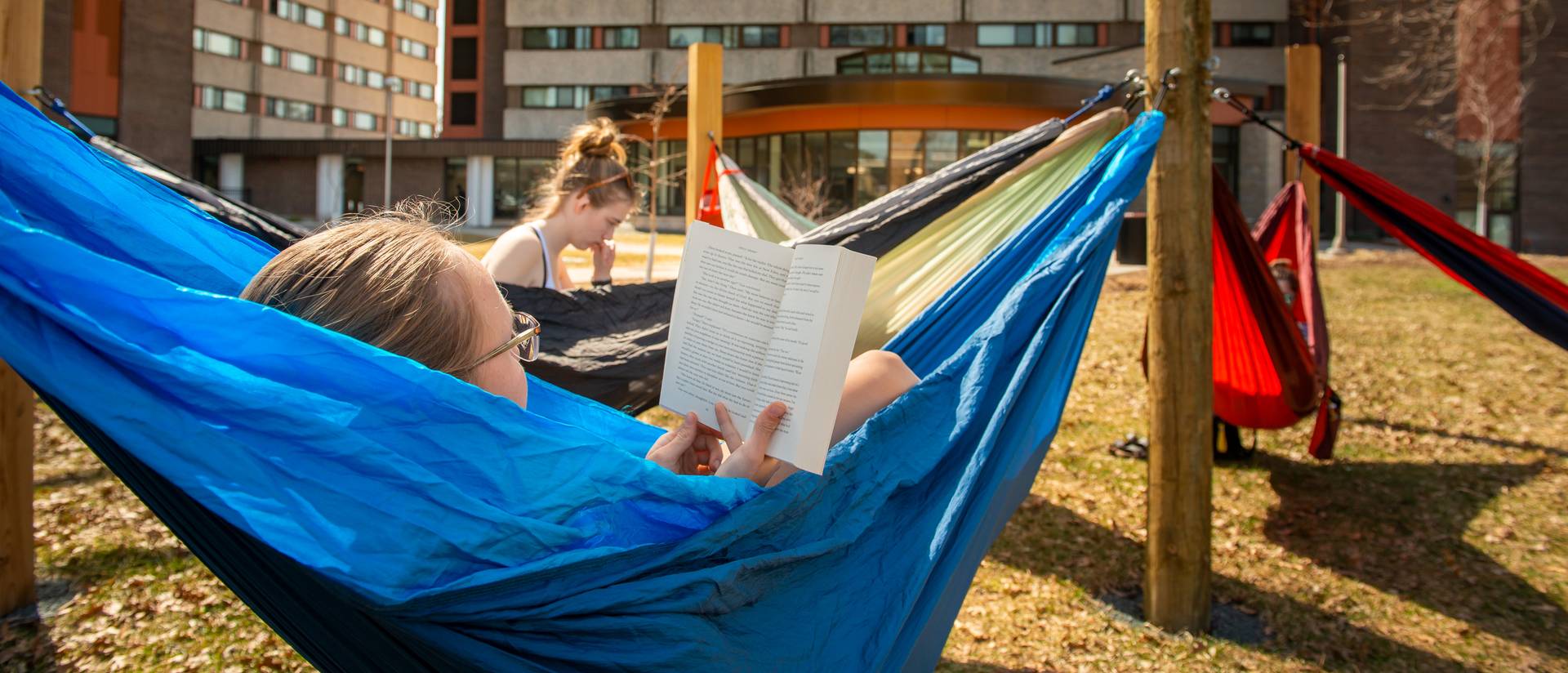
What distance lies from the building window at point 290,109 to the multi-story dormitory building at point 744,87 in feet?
0.18

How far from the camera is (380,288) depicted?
120 centimetres

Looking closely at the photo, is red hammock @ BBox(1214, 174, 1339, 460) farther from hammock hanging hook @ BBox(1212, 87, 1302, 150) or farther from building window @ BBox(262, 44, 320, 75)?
building window @ BBox(262, 44, 320, 75)

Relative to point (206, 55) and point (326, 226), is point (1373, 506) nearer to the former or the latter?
point (326, 226)

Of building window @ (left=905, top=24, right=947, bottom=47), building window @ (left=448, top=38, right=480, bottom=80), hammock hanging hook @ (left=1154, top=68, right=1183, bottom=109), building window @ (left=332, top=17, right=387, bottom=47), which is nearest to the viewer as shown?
hammock hanging hook @ (left=1154, top=68, right=1183, bottom=109)

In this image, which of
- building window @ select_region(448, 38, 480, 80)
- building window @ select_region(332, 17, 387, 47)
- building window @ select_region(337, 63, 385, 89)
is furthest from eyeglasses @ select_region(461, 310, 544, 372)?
building window @ select_region(332, 17, 387, 47)

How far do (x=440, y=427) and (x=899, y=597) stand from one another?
743 mm

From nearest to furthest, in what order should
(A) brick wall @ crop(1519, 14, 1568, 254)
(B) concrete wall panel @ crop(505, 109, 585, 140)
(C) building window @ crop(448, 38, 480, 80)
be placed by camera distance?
(A) brick wall @ crop(1519, 14, 1568, 254)
(B) concrete wall panel @ crop(505, 109, 585, 140)
(C) building window @ crop(448, 38, 480, 80)

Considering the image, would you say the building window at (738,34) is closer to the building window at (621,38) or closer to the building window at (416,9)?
the building window at (621,38)

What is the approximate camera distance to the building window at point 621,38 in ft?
90.4

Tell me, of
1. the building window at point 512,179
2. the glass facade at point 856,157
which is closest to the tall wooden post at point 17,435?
the glass facade at point 856,157

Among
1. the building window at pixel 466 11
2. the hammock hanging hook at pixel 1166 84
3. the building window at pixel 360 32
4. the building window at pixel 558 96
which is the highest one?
the building window at pixel 360 32

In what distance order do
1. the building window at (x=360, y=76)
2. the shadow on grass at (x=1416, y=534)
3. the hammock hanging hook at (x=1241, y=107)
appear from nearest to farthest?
the hammock hanging hook at (x=1241, y=107), the shadow on grass at (x=1416, y=534), the building window at (x=360, y=76)

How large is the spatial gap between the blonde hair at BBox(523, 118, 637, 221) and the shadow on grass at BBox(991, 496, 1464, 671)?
6.15ft

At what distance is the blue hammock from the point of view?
1100mm
